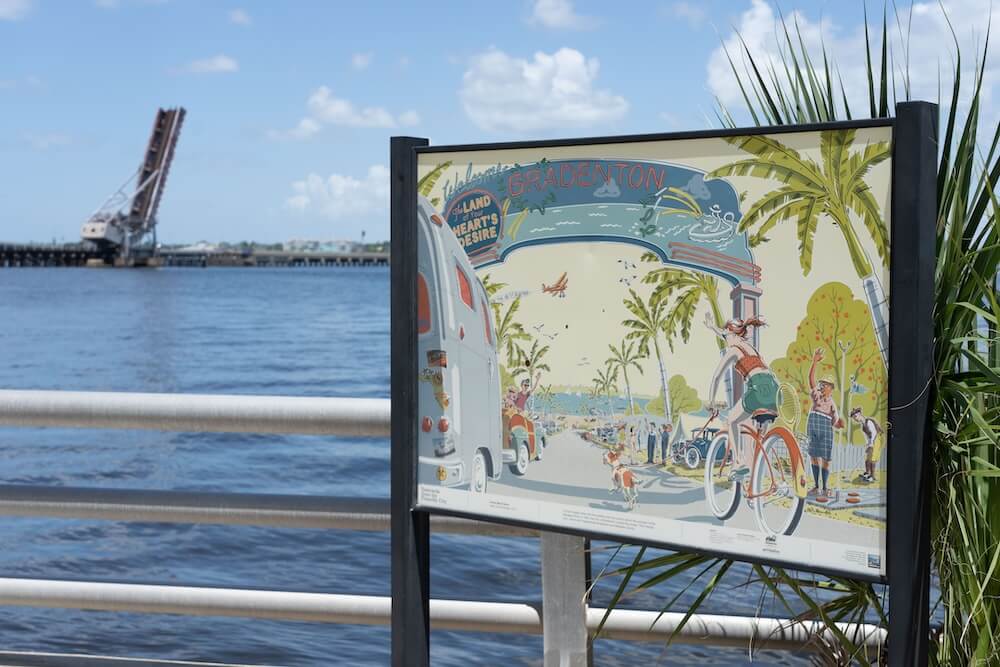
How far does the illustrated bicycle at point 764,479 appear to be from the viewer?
2373 millimetres

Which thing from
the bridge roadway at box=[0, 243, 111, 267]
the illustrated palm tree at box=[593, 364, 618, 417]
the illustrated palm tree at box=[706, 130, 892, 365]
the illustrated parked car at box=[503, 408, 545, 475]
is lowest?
the illustrated parked car at box=[503, 408, 545, 475]

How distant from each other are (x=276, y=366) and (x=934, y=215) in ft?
93.2

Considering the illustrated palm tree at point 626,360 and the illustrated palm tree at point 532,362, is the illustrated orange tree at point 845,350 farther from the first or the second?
the illustrated palm tree at point 532,362

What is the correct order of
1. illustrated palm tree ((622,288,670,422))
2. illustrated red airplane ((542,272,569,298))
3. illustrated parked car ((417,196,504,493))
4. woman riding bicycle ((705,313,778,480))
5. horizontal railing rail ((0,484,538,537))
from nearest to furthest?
woman riding bicycle ((705,313,778,480)) < illustrated palm tree ((622,288,670,422)) < illustrated red airplane ((542,272,569,298)) < illustrated parked car ((417,196,504,493)) < horizontal railing rail ((0,484,538,537))

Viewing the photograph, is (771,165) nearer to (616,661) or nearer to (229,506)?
(229,506)

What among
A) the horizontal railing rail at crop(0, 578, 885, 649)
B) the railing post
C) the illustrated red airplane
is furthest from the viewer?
the horizontal railing rail at crop(0, 578, 885, 649)

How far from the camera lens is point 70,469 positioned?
44.5 feet

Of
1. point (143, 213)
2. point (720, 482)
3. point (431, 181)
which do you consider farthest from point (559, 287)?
point (143, 213)

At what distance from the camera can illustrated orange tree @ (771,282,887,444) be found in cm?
228

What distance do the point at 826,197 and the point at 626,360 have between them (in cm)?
61

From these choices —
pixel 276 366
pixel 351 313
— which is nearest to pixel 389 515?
pixel 276 366

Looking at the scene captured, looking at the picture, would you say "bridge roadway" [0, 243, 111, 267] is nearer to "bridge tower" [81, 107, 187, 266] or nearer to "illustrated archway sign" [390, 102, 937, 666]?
"bridge tower" [81, 107, 187, 266]

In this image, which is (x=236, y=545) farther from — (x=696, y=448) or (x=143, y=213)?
(x=143, y=213)

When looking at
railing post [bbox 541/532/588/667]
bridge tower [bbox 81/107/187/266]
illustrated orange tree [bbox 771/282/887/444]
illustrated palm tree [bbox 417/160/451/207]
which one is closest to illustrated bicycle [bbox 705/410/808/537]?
illustrated orange tree [bbox 771/282/887/444]
